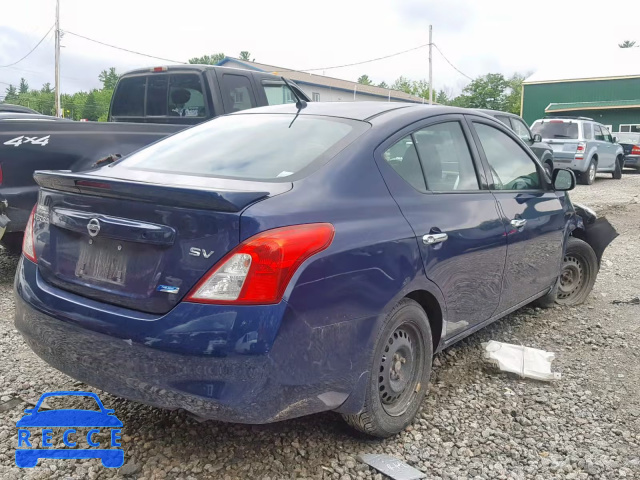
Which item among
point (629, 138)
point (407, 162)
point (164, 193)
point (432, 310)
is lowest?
point (432, 310)

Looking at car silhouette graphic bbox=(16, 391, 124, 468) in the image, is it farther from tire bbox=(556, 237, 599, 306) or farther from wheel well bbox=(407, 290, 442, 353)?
tire bbox=(556, 237, 599, 306)

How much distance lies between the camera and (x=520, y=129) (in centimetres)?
1339

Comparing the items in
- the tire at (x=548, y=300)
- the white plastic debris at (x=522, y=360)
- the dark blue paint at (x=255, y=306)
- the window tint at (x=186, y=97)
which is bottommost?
the white plastic debris at (x=522, y=360)

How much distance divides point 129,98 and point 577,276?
5.73 meters

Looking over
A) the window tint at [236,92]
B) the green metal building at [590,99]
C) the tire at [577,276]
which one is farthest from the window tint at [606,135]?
the green metal building at [590,99]

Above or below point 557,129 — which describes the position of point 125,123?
below

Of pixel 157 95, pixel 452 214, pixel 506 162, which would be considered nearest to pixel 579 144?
pixel 157 95

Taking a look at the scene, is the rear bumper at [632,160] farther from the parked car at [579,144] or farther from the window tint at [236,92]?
the window tint at [236,92]

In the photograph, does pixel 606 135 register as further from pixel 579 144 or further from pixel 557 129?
pixel 579 144

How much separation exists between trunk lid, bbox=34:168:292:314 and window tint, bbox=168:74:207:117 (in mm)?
4474

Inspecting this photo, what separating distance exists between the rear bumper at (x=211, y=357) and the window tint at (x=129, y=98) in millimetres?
5473

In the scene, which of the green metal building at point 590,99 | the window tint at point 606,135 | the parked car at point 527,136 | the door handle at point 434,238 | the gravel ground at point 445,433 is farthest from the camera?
the green metal building at point 590,99

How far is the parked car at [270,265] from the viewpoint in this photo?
2.28 meters

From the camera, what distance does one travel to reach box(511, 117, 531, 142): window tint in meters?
13.1
